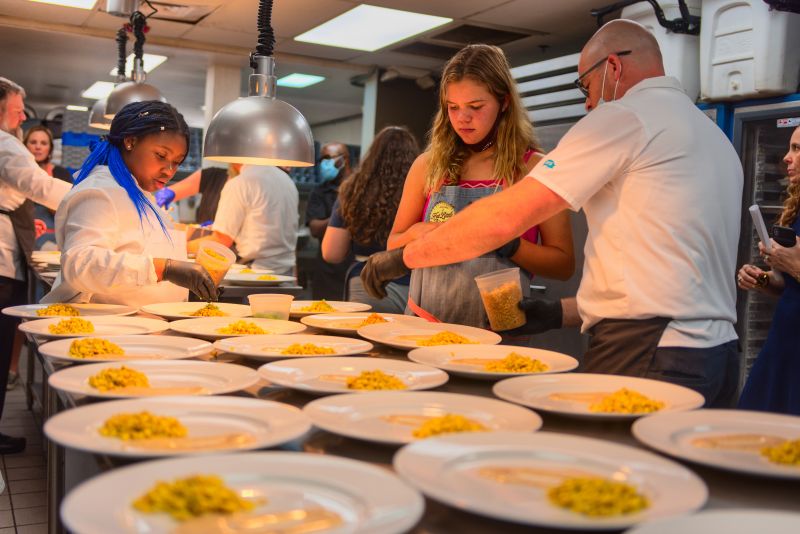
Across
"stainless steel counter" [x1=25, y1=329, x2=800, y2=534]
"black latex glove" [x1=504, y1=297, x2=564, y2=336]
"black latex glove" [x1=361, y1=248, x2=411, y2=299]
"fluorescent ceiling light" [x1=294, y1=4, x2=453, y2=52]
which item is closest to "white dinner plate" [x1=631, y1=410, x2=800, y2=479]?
"stainless steel counter" [x1=25, y1=329, x2=800, y2=534]

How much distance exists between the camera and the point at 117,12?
13.1 ft

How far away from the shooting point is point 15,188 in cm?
380

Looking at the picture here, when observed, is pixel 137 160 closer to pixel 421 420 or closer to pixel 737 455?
pixel 421 420

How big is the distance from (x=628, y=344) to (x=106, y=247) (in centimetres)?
153

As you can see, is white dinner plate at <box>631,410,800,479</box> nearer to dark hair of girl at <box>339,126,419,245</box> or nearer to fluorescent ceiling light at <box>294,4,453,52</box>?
dark hair of girl at <box>339,126,419,245</box>

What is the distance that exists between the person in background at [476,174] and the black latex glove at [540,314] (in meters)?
0.19

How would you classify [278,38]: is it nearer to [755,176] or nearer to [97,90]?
[755,176]

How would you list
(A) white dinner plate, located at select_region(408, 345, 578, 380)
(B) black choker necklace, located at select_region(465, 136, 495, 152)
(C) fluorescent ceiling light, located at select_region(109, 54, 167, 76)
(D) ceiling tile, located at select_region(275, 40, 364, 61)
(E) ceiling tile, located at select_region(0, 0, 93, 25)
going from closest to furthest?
(A) white dinner plate, located at select_region(408, 345, 578, 380) → (B) black choker necklace, located at select_region(465, 136, 495, 152) → (E) ceiling tile, located at select_region(0, 0, 93, 25) → (D) ceiling tile, located at select_region(275, 40, 364, 61) → (C) fluorescent ceiling light, located at select_region(109, 54, 167, 76)

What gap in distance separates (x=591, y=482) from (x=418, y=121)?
25.0ft

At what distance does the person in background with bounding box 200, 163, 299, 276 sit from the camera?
188 inches

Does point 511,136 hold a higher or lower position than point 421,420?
higher

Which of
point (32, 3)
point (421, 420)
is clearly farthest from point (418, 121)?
point (421, 420)

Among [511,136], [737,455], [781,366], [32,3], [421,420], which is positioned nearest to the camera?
[737,455]

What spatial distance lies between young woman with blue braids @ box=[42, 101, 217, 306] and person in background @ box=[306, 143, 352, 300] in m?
3.02
